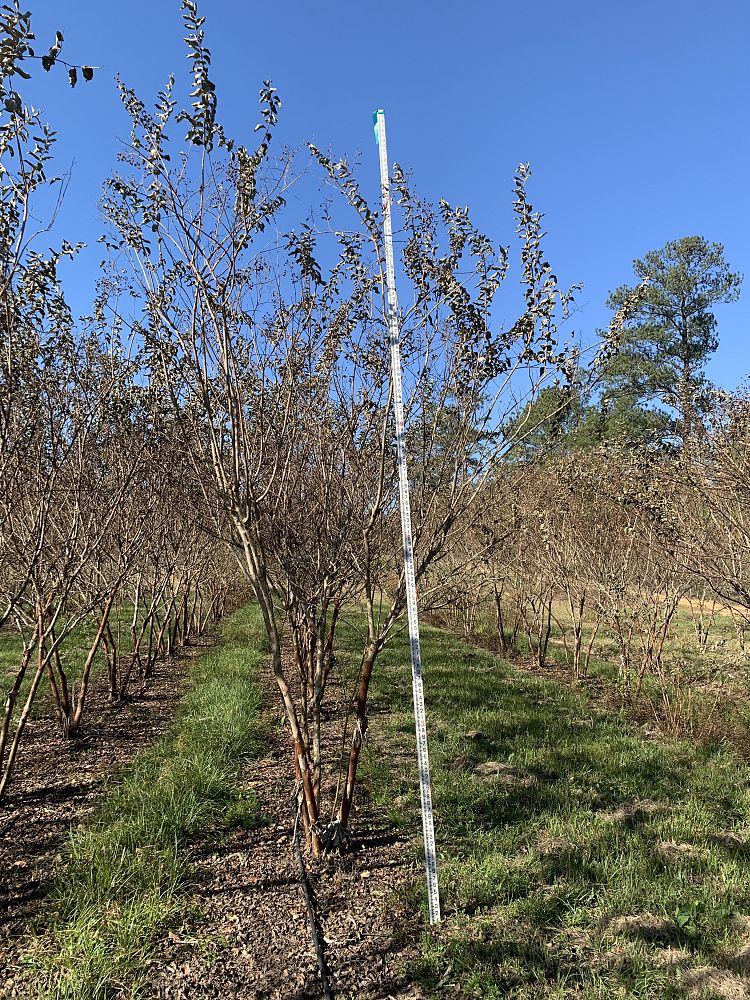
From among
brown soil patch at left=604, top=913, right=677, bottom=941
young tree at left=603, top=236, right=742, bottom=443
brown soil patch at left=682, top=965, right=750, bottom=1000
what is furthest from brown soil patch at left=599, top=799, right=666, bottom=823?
young tree at left=603, top=236, right=742, bottom=443

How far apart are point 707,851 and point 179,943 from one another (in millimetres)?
3323

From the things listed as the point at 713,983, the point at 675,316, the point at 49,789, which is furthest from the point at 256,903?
the point at 675,316

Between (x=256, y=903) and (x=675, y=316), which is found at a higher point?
(x=675, y=316)

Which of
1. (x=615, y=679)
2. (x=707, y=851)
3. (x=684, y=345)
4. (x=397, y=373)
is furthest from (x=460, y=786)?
(x=684, y=345)

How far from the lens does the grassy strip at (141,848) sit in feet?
8.72

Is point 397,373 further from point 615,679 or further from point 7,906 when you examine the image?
point 615,679

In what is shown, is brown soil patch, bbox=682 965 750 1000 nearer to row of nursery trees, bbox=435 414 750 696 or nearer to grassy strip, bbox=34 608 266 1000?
row of nursery trees, bbox=435 414 750 696

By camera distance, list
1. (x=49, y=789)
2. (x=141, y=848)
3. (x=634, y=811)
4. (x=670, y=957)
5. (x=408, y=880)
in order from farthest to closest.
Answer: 1. (x=49, y=789)
2. (x=634, y=811)
3. (x=141, y=848)
4. (x=408, y=880)
5. (x=670, y=957)

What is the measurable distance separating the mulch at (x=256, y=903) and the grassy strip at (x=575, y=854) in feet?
0.71

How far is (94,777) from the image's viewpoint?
4984 mm

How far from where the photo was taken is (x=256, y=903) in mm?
3211

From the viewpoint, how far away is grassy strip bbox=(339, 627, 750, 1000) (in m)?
2.69

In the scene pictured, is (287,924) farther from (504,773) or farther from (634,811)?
(634,811)

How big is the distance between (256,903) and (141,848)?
2.94 ft
